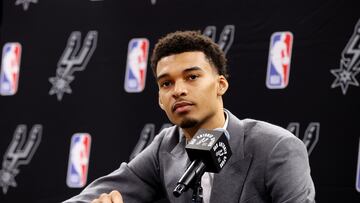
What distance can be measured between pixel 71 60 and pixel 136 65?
51 cm

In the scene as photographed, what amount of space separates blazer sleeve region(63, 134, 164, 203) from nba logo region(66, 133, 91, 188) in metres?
1.54

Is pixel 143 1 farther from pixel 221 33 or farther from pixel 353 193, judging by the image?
pixel 353 193

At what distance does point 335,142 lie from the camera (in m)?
3.08

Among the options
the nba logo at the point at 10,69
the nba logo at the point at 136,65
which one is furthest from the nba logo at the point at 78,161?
the nba logo at the point at 10,69

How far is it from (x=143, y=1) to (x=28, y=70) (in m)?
0.95

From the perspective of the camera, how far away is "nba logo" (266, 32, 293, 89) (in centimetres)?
326

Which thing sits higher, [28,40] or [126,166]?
[28,40]

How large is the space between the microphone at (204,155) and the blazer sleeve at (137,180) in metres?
0.75

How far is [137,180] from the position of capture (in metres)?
2.22

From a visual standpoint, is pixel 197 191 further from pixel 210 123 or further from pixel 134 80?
pixel 134 80

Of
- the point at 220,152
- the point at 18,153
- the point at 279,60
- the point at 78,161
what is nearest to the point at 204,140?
the point at 220,152

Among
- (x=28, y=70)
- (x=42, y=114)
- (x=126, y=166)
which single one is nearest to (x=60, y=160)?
(x=42, y=114)

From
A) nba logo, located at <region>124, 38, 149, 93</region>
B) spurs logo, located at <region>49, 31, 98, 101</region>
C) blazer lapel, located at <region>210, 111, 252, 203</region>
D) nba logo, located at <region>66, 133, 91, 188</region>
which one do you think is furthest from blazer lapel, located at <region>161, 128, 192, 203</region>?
spurs logo, located at <region>49, 31, 98, 101</region>

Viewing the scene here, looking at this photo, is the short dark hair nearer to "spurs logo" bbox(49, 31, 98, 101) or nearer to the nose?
the nose
